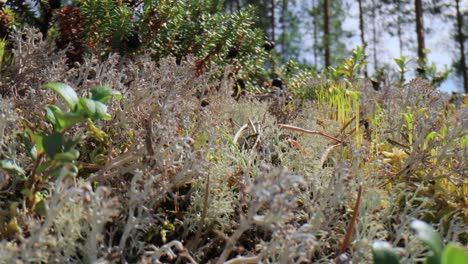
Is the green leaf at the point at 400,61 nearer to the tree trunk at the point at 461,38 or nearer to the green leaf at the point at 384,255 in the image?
the green leaf at the point at 384,255

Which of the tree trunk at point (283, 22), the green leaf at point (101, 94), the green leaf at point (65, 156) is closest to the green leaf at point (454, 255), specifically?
the green leaf at point (65, 156)

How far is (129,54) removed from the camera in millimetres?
2992

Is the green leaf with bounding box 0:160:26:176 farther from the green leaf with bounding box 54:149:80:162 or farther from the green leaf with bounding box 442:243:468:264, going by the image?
the green leaf with bounding box 442:243:468:264

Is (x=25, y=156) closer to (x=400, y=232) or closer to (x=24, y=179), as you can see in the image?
(x=24, y=179)

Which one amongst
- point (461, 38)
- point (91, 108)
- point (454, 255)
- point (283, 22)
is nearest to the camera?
point (454, 255)

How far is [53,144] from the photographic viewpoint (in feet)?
4.09

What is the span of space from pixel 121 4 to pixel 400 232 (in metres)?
2.18

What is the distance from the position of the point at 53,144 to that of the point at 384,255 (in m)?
0.79

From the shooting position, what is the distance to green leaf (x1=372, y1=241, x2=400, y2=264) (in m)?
1.03

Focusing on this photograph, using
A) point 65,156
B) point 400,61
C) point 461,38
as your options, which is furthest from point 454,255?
point 461,38

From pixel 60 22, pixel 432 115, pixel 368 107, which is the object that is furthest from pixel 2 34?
pixel 432 115

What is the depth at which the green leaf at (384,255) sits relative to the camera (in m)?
1.03

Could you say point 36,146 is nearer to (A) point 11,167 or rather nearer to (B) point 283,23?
(A) point 11,167

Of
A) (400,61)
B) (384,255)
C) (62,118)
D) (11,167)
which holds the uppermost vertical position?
(400,61)
